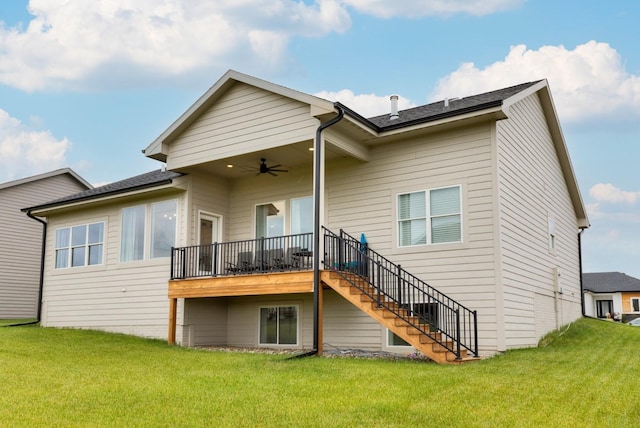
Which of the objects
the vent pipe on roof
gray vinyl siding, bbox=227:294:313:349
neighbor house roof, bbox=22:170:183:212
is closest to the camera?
gray vinyl siding, bbox=227:294:313:349

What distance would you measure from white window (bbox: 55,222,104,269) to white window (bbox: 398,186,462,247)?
924 centimetres

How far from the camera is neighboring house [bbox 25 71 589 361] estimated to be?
11875 millimetres

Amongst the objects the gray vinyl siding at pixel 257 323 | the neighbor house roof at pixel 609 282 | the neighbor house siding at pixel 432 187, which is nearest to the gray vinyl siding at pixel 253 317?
the gray vinyl siding at pixel 257 323

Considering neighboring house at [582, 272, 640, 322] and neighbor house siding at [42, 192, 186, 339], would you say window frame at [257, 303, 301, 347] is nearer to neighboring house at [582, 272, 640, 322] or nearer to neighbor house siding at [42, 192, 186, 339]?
neighbor house siding at [42, 192, 186, 339]

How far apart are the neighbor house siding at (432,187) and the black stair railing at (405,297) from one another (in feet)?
0.79

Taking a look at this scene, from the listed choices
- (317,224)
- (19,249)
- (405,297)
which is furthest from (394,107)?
(19,249)

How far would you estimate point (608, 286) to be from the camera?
44906 millimetres

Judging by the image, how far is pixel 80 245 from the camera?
17922 millimetres

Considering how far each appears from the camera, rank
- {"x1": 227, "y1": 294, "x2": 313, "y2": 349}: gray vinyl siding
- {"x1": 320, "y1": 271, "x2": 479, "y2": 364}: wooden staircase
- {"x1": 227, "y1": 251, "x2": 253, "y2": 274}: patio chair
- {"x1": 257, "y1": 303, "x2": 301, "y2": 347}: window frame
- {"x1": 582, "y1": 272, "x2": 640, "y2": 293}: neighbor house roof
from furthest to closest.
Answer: {"x1": 582, "y1": 272, "x2": 640, "y2": 293}: neighbor house roof
{"x1": 257, "y1": 303, "x2": 301, "y2": 347}: window frame
{"x1": 227, "y1": 294, "x2": 313, "y2": 349}: gray vinyl siding
{"x1": 227, "y1": 251, "x2": 253, "y2": 274}: patio chair
{"x1": 320, "y1": 271, "x2": 479, "y2": 364}: wooden staircase

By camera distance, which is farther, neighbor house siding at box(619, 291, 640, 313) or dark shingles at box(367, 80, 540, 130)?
neighbor house siding at box(619, 291, 640, 313)

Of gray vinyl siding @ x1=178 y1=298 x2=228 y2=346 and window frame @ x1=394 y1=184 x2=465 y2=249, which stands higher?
window frame @ x1=394 y1=184 x2=465 y2=249

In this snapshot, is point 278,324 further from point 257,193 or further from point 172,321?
point 257,193

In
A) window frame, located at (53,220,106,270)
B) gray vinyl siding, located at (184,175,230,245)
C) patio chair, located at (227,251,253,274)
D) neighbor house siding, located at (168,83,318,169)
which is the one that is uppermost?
neighbor house siding, located at (168,83,318,169)

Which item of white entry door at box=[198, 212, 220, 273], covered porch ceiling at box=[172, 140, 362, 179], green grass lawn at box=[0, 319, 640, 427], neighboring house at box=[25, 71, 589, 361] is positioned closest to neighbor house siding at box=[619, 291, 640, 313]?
neighboring house at box=[25, 71, 589, 361]
